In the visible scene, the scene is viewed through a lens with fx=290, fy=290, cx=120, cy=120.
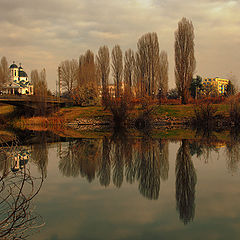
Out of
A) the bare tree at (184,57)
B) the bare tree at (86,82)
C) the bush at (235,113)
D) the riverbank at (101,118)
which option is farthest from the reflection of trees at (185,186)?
the bare tree at (86,82)

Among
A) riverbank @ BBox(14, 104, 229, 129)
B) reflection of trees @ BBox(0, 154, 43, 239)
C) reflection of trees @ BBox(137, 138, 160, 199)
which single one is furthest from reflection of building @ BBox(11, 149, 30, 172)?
riverbank @ BBox(14, 104, 229, 129)

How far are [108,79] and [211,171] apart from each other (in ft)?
131

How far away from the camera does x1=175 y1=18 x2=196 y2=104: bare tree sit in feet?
118

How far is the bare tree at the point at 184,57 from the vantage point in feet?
118

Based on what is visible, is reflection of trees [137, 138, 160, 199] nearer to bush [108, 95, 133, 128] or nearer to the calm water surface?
the calm water surface

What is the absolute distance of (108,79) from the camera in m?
47.7

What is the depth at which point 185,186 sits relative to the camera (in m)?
7.20

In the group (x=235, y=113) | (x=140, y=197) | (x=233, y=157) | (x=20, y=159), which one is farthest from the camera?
(x=235, y=113)

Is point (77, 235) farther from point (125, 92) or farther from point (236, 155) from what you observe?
point (125, 92)

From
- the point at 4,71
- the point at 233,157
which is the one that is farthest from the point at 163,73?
the point at 233,157

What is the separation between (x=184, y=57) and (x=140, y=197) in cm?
3244

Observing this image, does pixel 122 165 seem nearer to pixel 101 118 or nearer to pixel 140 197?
pixel 140 197

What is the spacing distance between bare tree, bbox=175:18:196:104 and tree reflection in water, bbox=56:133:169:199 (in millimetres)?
24004

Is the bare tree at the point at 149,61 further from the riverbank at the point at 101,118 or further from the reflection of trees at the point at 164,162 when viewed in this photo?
the reflection of trees at the point at 164,162
